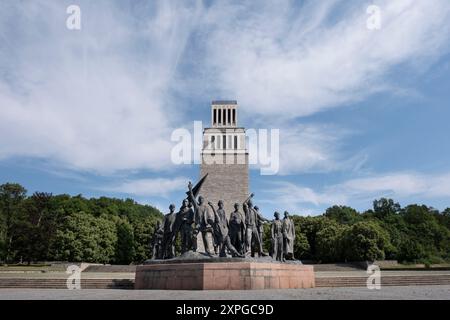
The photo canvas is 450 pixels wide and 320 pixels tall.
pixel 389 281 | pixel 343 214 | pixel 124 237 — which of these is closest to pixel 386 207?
pixel 343 214

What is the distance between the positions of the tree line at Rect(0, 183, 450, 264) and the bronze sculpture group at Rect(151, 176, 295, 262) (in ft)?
101

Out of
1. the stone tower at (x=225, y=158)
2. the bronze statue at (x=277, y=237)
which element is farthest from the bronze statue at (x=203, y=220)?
the stone tower at (x=225, y=158)

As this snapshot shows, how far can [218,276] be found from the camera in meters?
14.5

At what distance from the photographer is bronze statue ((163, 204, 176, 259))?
18.2m

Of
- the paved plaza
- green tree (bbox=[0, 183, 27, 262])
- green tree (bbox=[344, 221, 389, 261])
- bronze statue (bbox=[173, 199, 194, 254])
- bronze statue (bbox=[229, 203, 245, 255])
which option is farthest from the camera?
green tree (bbox=[0, 183, 27, 262])

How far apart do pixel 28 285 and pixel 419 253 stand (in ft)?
160

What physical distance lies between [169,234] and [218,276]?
4402 mm

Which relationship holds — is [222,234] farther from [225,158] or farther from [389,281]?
[225,158]

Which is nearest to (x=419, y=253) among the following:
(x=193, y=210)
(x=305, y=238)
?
(x=305, y=238)

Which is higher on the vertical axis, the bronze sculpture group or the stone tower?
the stone tower

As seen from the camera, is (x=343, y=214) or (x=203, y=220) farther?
(x=343, y=214)

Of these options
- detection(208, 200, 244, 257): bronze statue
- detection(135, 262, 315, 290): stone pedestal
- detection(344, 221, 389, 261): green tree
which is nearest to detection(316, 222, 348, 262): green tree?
detection(344, 221, 389, 261): green tree

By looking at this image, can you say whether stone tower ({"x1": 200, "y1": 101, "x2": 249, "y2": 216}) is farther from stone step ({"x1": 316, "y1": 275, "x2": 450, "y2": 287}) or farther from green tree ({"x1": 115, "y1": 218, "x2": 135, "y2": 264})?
stone step ({"x1": 316, "y1": 275, "x2": 450, "y2": 287})
